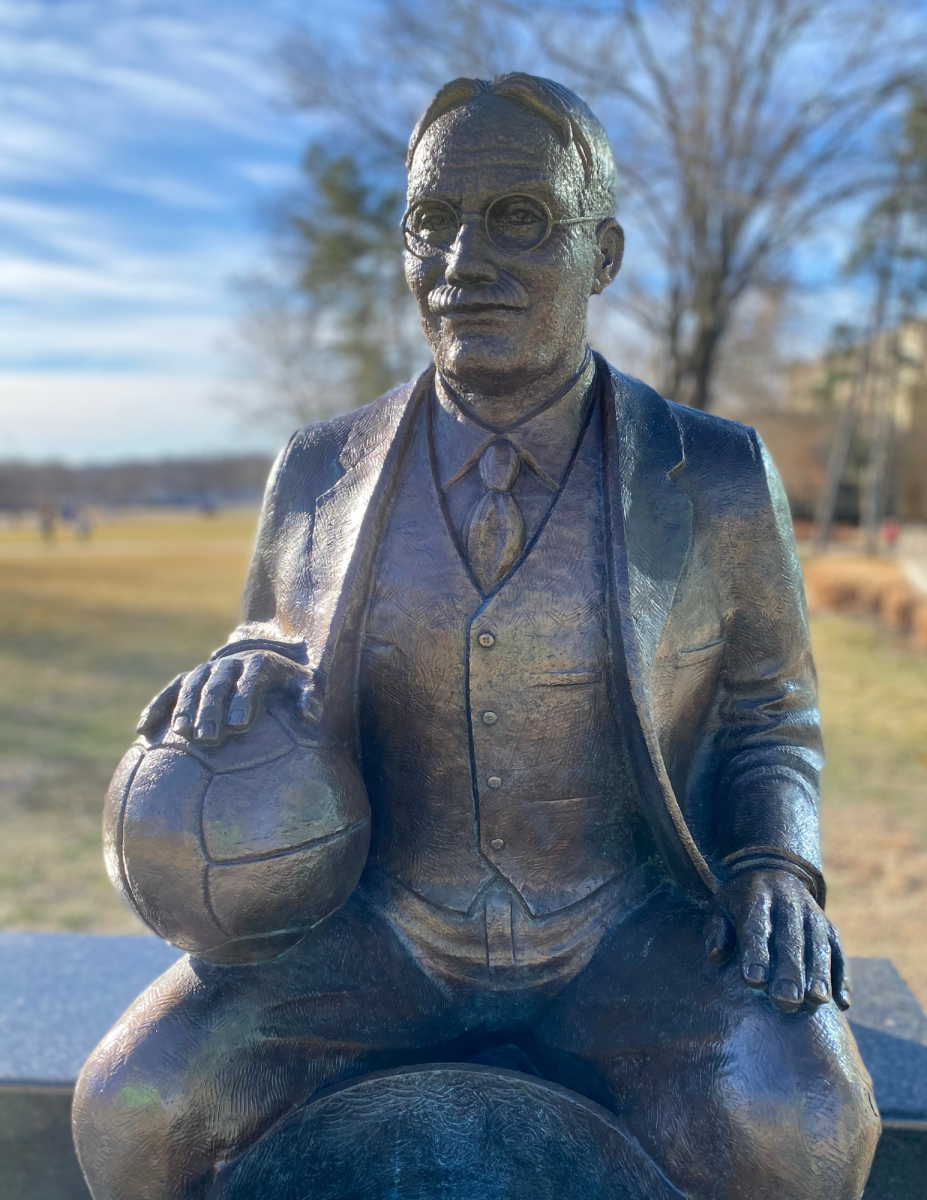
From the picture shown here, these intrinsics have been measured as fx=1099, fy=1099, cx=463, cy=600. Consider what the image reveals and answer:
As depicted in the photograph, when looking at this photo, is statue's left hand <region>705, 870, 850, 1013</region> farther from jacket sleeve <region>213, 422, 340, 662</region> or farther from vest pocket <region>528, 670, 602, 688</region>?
jacket sleeve <region>213, 422, 340, 662</region>

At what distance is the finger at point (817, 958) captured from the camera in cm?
171

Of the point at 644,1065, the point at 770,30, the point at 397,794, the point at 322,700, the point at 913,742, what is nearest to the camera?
the point at 644,1065

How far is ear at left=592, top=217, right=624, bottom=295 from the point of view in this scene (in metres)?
2.12

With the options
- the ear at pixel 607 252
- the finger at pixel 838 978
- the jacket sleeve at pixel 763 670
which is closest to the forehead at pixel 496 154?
the ear at pixel 607 252

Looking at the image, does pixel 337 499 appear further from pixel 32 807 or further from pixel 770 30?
pixel 770 30

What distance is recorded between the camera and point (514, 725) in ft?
6.51

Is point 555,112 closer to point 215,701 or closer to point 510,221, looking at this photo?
point 510,221

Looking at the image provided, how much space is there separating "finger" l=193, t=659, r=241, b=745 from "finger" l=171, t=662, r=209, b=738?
0.01 m

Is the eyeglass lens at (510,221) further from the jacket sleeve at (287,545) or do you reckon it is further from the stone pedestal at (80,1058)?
the stone pedestal at (80,1058)

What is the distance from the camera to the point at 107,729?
9.36 meters

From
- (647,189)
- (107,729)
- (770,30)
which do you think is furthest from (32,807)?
(770,30)

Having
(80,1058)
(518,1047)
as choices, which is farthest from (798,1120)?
(80,1058)

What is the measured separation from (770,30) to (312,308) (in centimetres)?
918

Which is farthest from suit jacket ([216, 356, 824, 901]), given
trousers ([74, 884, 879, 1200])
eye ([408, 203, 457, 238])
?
eye ([408, 203, 457, 238])
